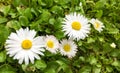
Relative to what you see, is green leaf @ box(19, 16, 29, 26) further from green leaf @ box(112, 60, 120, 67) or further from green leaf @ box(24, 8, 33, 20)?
green leaf @ box(112, 60, 120, 67)

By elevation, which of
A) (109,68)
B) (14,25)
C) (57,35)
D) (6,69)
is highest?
(14,25)

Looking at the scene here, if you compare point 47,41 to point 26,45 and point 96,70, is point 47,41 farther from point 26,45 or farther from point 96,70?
point 96,70

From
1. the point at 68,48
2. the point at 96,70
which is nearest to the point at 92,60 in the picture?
the point at 96,70

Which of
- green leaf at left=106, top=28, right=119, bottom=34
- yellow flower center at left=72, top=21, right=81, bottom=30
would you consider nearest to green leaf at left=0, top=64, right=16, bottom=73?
yellow flower center at left=72, top=21, right=81, bottom=30

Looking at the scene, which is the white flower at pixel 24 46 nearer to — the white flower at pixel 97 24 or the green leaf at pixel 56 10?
the green leaf at pixel 56 10

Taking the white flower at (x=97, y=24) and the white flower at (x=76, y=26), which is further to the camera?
the white flower at (x=97, y=24)

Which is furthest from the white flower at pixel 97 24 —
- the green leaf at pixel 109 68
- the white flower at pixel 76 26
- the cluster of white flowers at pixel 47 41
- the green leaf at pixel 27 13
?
the green leaf at pixel 27 13

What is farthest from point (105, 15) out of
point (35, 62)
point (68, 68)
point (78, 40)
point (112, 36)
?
point (35, 62)
